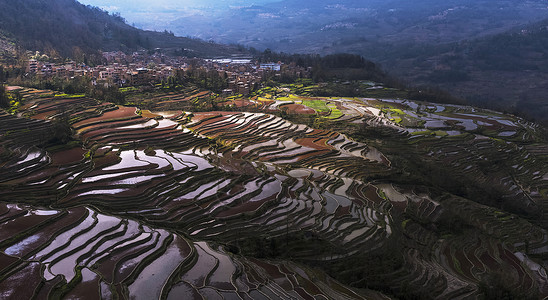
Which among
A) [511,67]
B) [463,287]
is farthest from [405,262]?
[511,67]

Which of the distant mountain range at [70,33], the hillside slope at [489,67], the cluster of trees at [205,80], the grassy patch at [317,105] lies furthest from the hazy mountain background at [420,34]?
the distant mountain range at [70,33]

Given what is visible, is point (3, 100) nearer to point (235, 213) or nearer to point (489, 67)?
point (235, 213)

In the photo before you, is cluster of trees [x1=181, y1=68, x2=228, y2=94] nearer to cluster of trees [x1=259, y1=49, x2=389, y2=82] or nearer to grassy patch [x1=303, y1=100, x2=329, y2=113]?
grassy patch [x1=303, y1=100, x2=329, y2=113]

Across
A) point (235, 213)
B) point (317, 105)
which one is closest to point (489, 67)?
point (317, 105)

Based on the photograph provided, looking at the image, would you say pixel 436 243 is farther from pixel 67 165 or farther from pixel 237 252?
pixel 67 165

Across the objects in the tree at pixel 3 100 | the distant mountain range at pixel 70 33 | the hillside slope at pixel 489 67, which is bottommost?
the hillside slope at pixel 489 67

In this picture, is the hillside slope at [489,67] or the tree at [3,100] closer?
the tree at [3,100]

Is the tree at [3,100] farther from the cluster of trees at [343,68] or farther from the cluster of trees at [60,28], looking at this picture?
the cluster of trees at [343,68]
